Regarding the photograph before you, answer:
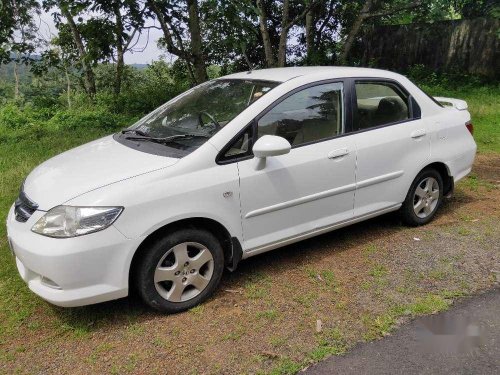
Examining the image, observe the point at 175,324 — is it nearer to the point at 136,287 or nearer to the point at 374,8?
the point at 136,287

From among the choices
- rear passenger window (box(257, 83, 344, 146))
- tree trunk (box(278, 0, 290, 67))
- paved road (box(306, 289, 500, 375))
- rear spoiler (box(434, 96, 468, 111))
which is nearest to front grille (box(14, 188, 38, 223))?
rear passenger window (box(257, 83, 344, 146))

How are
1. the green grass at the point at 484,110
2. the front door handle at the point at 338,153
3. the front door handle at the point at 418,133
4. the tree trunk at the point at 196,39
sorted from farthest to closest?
the tree trunk at the point at 196,39 → the green grass at the point at 484,110 → the front door handle at the point at 418,133 → the front door handle at the point at 338,153

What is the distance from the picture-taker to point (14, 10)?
39.3ft

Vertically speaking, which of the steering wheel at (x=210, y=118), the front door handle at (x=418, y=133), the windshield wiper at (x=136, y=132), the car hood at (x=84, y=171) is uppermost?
the steering wheel at (x=210, y=118)

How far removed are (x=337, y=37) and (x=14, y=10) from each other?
10114mm

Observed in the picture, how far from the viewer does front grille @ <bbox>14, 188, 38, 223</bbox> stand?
10.4 feet

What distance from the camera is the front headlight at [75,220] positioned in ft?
9.61

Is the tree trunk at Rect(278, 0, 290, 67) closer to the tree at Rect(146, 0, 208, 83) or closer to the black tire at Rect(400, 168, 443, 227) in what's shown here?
the tree at Rect(146, 0, 208, 83)

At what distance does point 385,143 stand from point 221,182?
65.5 inches

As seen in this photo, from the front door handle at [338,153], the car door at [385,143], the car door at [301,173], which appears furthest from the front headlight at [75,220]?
the car door at [385,143]

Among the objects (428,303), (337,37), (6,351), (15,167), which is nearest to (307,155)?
(428,303)

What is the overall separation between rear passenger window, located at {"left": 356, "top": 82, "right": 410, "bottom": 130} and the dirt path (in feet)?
3.67

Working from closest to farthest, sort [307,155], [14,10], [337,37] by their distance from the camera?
[307,155], [14,10], [337,37]

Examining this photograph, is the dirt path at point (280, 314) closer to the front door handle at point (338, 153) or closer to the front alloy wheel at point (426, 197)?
the front alloy wheel at point (426, 197)
